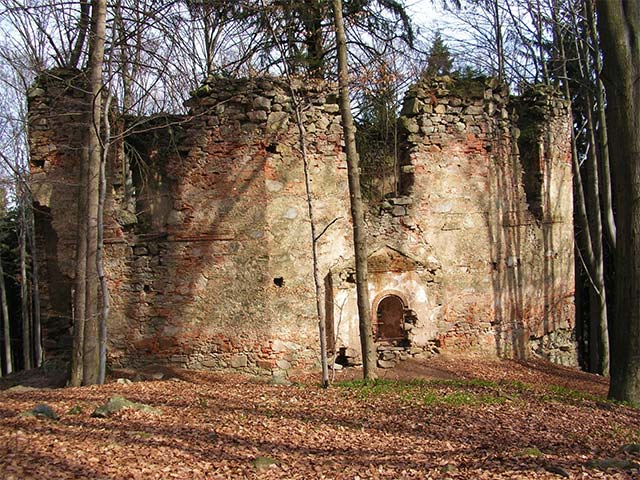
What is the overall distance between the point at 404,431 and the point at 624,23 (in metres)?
6.26

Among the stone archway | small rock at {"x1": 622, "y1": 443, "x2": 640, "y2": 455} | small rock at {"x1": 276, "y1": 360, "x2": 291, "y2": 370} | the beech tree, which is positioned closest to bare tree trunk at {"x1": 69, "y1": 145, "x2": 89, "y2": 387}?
the beech tree

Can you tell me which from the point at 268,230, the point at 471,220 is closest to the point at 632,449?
the point at 268,230

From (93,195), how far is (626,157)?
799 cm

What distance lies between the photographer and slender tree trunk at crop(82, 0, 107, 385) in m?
9.54

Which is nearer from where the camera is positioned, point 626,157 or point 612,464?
point 612,464

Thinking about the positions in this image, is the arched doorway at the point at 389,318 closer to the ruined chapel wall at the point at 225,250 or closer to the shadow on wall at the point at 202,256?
the ruined chapel wall at the point at 225,250

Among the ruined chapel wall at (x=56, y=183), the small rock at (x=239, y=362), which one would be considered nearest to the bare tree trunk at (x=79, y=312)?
the ruined chapel wall at (x=56, y=183)

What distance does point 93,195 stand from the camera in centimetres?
956

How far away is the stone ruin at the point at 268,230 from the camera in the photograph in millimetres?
11352

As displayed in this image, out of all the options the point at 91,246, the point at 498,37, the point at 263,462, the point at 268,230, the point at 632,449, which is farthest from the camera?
the point at 498,37

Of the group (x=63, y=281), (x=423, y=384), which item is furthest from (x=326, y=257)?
(x=63, y=281)

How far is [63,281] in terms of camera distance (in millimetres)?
11883

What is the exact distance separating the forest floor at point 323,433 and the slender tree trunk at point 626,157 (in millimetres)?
714

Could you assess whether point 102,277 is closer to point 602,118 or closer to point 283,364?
point 283,364
